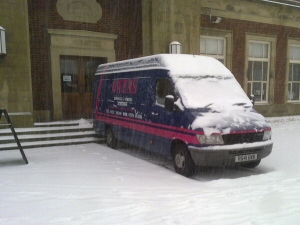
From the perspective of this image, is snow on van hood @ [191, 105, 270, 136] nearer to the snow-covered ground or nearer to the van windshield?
the van windshield

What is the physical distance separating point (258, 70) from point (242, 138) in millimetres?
11574

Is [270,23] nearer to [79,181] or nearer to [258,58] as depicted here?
[258,58]

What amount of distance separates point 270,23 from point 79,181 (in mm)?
14547

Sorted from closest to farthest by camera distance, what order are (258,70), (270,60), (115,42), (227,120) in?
(227,120) < (115,42) < (258,70) < (270,60)

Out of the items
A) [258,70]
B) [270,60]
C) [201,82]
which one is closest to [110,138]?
[201,82]

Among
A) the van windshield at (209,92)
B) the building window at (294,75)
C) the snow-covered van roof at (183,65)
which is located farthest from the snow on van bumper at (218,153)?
the building window at (294,75)

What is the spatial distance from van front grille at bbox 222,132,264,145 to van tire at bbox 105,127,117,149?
3.83 metres

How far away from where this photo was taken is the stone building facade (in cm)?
882

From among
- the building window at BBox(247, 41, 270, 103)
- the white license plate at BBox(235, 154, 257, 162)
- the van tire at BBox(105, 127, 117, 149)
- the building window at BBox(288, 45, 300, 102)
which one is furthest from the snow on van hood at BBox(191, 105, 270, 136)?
the building window at BBox(288, 45, 300, 102)

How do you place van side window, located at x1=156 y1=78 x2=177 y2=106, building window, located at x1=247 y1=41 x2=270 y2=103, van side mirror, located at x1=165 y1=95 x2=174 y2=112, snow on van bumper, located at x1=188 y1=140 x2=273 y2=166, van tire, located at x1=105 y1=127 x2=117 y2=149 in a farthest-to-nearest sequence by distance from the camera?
building window, located at x1=247 y1=41 x2=270 y2=103, van tire, located at x1=105 y1=127 x2=117 y2=149, van side window, located at x1=156 y1=78 x2=177 y2=106, van side mirror, located at x1=165 y1=95 x2=174 y2=112, snow on van bumper, located at x1=188 y1=140 x2=273 y2=166

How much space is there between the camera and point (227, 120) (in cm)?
510

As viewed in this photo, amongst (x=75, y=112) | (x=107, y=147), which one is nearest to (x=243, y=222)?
(x=107, y=147)

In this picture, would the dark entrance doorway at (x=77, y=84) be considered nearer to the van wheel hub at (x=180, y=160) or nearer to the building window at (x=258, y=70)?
the van wheel hub at (x=180, y=160)

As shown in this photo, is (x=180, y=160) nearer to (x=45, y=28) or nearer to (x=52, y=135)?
(x=52, y=135)
